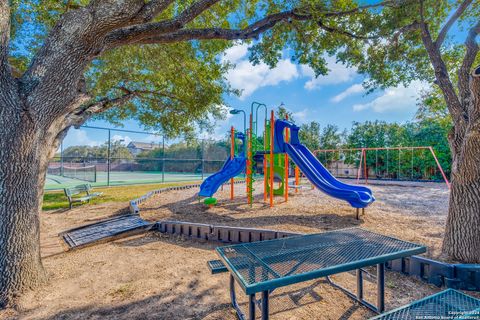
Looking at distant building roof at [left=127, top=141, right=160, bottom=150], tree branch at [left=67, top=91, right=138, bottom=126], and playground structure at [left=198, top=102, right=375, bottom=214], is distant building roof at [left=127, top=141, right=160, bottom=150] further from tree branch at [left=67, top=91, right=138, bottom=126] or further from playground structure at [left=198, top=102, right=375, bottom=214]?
playground structure at [left=198, top=102, right=375, bottom=214]

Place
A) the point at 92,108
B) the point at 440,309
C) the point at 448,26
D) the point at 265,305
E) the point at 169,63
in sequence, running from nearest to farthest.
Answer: the point at 440,309 < the point at 265,305 < the point at 448,26 < the point at 92,108 < the point at 169,63

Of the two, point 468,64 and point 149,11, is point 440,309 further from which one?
point 149,11

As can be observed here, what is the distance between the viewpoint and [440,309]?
1.43 m

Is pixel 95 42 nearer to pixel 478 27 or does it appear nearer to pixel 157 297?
pixel 157 297

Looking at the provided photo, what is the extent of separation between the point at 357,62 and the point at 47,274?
22.9 feet

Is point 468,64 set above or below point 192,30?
below

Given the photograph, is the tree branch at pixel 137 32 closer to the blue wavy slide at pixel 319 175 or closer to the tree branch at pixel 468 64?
the tree branch at pixel 468 64

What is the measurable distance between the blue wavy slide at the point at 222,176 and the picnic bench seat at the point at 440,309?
17.0 ft

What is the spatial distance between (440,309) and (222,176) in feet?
18.8

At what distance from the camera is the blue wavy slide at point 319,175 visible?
4977mm

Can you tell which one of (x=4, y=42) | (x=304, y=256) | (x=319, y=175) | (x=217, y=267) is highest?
(x=4, y=42)

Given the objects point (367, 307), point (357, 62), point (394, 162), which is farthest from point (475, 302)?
point (394, 162)

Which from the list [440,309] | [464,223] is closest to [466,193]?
[464,223]

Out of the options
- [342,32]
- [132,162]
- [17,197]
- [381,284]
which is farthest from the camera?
[132,162]
